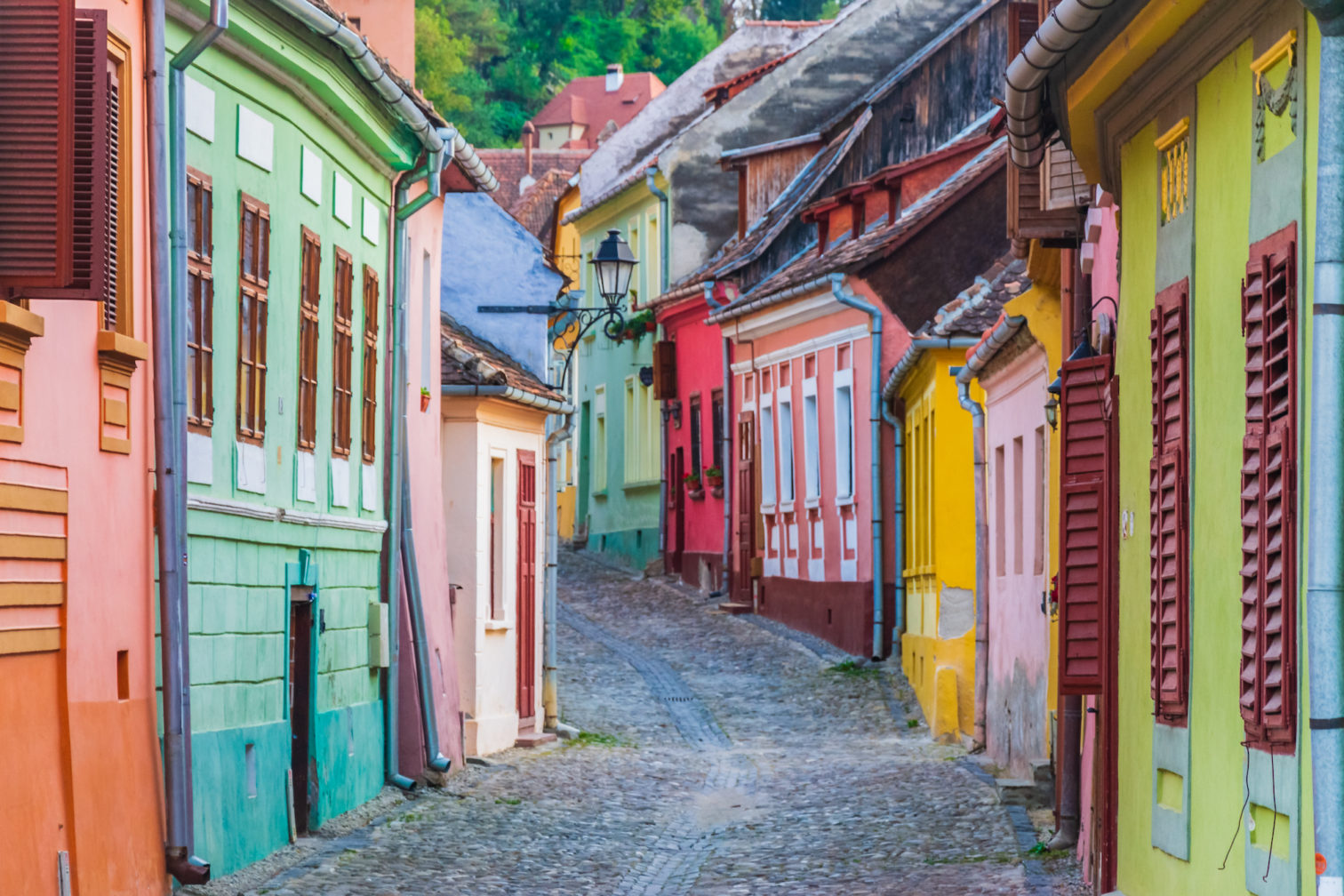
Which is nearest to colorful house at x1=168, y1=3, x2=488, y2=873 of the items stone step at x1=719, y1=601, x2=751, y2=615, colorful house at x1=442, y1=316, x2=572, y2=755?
colorful house at x1=442, y1=316, x2=572, y2=755

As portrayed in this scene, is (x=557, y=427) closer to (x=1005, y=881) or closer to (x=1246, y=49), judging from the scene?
(x=1005, y=881)

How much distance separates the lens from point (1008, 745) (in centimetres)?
1823

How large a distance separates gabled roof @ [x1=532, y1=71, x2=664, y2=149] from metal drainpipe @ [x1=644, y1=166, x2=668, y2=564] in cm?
4465

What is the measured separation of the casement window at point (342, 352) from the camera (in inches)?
629

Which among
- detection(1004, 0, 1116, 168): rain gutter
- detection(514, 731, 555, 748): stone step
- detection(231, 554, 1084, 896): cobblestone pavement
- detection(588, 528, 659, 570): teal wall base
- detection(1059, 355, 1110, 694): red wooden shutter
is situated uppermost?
detection(1004, 0, 1116, 168): rain gutter

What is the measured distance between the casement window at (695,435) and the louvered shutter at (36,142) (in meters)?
29.0

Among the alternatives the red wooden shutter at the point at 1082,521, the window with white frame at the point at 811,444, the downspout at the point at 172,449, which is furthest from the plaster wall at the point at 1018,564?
the window with white frame at the point at 811,444

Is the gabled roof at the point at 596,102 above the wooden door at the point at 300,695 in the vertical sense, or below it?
above

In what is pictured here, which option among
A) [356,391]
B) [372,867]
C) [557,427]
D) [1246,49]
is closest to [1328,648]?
[1246,49]

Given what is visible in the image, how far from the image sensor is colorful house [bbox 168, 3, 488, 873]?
1256 centimetres

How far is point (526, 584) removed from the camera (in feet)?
76.4

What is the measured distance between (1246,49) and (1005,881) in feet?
19.8

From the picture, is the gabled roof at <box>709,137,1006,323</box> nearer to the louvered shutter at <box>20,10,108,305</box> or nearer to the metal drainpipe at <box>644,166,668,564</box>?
the metal drainpipe at <box>644,166,668,564</box>

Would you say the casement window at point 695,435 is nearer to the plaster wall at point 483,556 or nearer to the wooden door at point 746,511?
the wooden door at point 746,511
